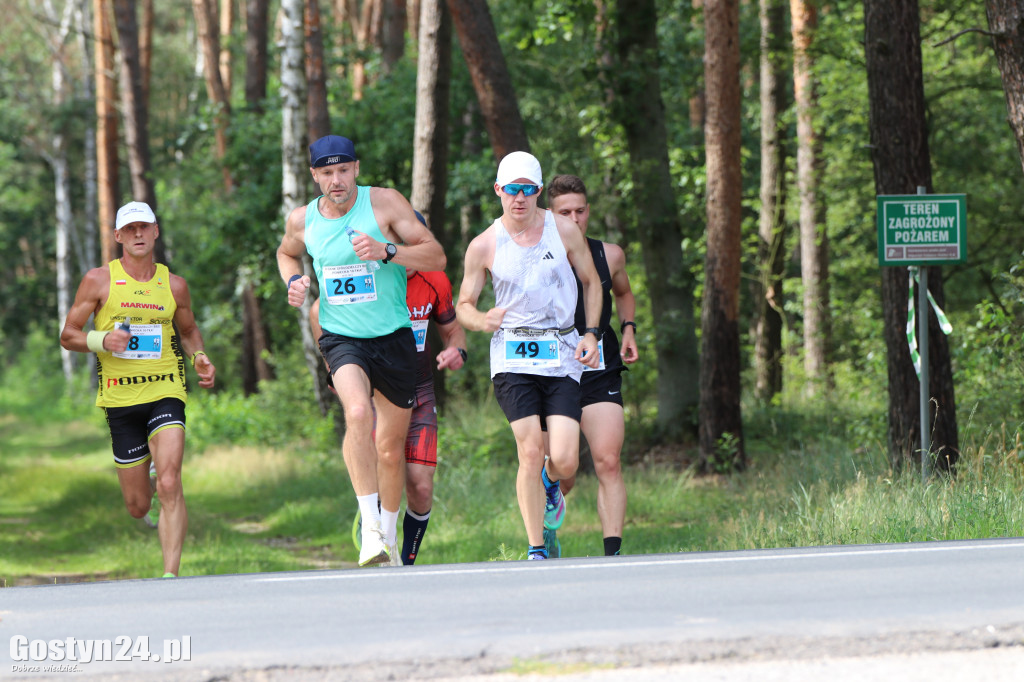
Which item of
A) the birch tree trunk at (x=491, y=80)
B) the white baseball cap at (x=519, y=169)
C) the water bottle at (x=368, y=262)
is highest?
the birch tree trunk at (x=491, y=80)

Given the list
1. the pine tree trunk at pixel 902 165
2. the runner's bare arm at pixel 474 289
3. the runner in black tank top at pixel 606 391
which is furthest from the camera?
the pine tree trunk at pixel 902 165

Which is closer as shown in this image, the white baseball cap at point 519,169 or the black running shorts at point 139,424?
the white baseball cap at point 519,169

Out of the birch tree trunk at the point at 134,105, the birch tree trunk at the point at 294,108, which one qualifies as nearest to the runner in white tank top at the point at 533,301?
the birch tree trunk at the point at 294,108

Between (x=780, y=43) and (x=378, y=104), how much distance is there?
679 cm

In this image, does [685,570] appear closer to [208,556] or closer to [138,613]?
[138,613]

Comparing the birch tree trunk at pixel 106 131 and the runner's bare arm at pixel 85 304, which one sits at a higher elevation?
the birch tree trunk at pixel 106 131

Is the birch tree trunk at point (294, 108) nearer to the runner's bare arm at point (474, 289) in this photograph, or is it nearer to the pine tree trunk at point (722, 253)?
the pine tree trunk at point (722, 253)

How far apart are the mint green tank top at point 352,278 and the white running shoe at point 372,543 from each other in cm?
115

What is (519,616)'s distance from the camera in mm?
5477

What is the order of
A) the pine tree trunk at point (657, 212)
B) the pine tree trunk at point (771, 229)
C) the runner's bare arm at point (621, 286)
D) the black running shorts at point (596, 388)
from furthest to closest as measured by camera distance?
1. the pine tree trunk at point (771, 229)
2. the pine tree trunk at point (657, 212)
3. the runner's bare arm at point (621, 286)
4. the black running shorts at point (596, 388)

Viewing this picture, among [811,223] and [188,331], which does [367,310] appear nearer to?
[188,331]

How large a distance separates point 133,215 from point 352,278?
Result: 64.2 inches

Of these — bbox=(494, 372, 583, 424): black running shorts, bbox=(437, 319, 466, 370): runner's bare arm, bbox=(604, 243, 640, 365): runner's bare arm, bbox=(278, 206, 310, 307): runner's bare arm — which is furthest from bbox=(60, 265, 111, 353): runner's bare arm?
bbox=(604, 243, 640, 365): runner's bare arm

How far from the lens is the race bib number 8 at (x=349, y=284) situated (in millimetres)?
7719
